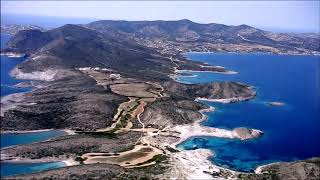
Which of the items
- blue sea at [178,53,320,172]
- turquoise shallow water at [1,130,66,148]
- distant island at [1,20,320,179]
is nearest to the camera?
distant island at [1,20,320,179]

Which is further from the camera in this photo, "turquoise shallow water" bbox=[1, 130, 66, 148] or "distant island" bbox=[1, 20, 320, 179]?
"turquoise shallow water" bbox=[1, 130, 66, 148]

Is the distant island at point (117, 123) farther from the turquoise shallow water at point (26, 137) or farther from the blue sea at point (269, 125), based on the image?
the blue sea at point (269, 125)

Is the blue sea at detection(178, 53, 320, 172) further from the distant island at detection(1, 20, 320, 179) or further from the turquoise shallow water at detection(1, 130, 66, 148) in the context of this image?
the turquoise shallow water at detection(1, 130, 66, 148)

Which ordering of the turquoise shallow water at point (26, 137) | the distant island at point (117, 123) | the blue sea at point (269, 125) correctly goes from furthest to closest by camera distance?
the blue sea at point (269, 125)
the turquoise shallow water at point (26, 137)
the distant island at point (117, 123)

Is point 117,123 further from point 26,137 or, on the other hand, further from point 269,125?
point 269,125

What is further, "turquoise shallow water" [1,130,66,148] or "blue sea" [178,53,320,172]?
"blue sea" [178,53,320,172]

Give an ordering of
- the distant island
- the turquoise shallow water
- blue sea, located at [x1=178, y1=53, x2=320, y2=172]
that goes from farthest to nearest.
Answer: blue sea, located at [x1=178, y1=53, x2=320, y2=172] < the turquoise shallow water < the distant island

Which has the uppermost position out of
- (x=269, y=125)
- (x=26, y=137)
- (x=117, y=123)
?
(x=117, y=123)

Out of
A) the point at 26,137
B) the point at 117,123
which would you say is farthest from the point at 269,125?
the point at 26,137

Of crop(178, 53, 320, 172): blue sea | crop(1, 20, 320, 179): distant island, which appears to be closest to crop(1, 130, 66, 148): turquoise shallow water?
crop(1, 20, 320, 179): distant island

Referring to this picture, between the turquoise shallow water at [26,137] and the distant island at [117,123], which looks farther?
the turquoise shallow water at [26,137]

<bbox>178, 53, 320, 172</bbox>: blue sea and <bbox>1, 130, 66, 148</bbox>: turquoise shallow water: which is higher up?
<bbox>1, 130, 66, 148</bbox>: turquoise shallow water

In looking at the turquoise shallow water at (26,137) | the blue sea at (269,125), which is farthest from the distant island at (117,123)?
the blue sea at (269,125)

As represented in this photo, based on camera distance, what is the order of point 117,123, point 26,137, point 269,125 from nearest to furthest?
1. point 26,137
2. point 117,123
3. point 269,125
